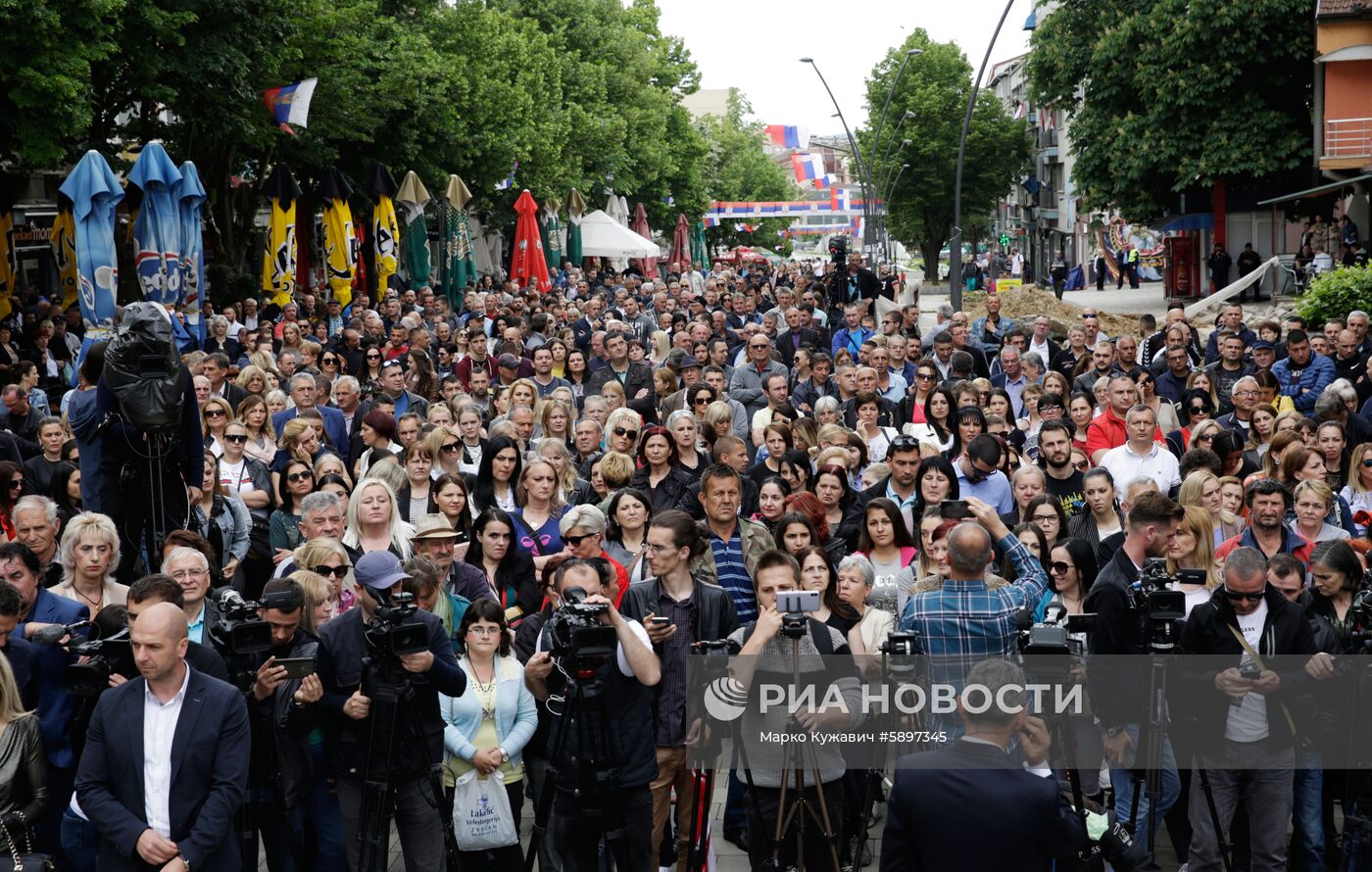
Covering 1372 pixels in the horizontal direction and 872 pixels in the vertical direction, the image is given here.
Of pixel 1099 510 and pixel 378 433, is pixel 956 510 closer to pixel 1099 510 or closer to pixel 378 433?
pixel 1099 510

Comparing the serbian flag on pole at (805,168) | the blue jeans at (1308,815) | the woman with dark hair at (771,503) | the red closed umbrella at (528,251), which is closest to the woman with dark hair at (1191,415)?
the woman with dark hair at (771,503)

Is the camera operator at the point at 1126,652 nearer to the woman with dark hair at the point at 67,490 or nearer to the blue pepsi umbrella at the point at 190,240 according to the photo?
the woman with dark hair at the point at 67,490

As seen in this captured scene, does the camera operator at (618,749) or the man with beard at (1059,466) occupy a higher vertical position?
the man with beard at (1059,466)

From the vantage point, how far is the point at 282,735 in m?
6.31

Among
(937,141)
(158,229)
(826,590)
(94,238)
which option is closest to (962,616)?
(826,590)

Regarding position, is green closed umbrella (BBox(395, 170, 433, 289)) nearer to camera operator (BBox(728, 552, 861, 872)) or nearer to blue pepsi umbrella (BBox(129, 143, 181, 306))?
blue pepsi umbrella (BBox(129, 143, 181, 306))

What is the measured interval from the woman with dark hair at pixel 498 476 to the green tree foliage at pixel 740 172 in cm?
6639

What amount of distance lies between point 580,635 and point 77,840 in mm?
2225

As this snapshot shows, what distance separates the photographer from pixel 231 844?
5559 mm

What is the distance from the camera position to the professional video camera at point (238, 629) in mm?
5637

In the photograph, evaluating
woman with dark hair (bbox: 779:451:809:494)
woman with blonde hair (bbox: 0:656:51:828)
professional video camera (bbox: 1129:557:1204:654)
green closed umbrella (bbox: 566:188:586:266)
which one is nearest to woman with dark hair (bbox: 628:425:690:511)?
woman with dark hair (bbox: 779:451:809:494)

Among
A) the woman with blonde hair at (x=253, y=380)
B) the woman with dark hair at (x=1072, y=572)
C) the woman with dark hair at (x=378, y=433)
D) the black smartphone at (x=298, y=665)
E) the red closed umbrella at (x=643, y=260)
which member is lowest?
the woman with dark hair at (x=1072, y=572)

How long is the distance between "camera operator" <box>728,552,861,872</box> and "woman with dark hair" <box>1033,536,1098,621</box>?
1411 mm

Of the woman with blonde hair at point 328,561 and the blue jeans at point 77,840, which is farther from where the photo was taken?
the woman with blonde hair at point 328,561
